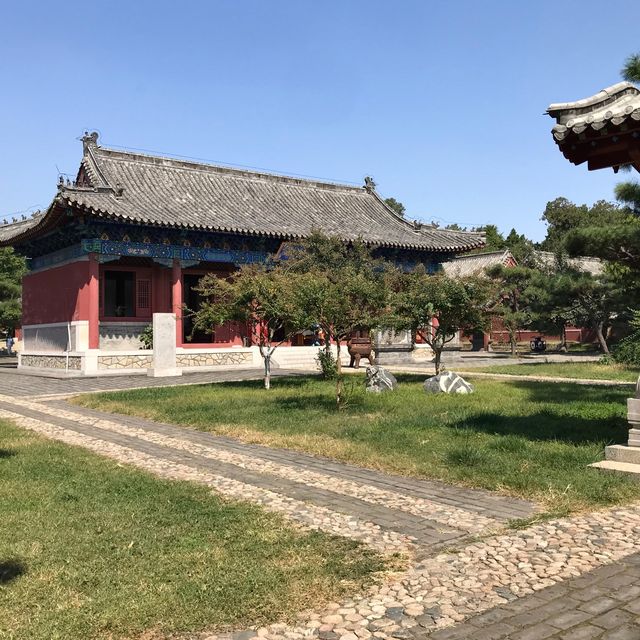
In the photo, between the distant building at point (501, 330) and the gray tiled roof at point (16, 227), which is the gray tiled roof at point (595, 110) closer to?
the gray tiled roof at point (16, 227)

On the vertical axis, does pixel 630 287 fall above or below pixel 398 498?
above

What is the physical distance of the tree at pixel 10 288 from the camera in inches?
1262

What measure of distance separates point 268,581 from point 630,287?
17611mm

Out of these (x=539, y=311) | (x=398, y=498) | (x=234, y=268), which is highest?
(x=234, y=268)

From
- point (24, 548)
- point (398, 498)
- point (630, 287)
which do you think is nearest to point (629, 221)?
point (630, 287)

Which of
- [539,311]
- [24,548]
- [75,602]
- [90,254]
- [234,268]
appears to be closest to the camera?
[75,602]

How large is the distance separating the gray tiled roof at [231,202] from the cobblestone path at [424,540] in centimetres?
1551

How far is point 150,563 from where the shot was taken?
3898 millimetres

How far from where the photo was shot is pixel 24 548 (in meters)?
4.16

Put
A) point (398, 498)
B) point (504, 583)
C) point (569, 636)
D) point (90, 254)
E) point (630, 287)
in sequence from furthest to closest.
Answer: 1. point (90, 254)
2. point (630, 287)
3. point (398, 498)
4. point (504, 583)
5. point (569, 636)

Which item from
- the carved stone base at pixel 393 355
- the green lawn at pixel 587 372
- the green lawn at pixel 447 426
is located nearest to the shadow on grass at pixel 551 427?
the green lawn at pixel 447 426

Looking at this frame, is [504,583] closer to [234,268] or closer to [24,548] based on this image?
[24,548]

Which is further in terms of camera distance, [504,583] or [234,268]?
[234,268]

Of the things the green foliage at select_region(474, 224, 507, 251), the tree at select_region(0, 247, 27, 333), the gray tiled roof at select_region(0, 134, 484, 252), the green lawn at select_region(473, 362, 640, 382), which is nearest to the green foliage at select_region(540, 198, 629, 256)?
the green foliage at select_region(474, 224, 507, 251)
